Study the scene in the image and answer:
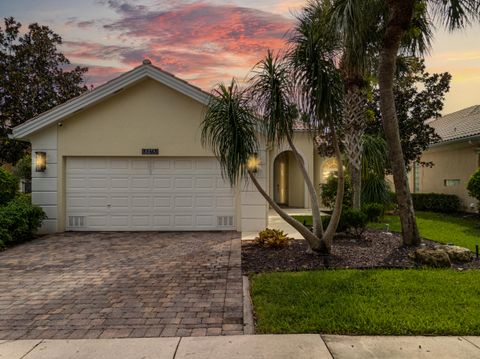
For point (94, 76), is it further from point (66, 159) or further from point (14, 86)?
point (66, 159)

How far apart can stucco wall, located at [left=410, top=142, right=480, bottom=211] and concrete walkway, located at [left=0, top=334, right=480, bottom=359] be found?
13.5 meters

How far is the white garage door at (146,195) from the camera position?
10969mm

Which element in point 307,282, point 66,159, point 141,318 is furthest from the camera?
point 66,159

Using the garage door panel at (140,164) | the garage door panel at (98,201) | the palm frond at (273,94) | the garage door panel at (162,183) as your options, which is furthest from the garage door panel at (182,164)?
the palm frond at (273,94)

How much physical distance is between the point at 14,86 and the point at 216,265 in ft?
62.9

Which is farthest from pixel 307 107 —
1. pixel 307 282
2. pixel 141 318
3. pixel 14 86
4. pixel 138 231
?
pixel 14 86

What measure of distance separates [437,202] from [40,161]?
1637cm

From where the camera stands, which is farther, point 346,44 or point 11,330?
point 346,44

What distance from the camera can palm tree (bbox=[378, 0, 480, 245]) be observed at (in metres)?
7.17

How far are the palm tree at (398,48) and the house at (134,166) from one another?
3.82m

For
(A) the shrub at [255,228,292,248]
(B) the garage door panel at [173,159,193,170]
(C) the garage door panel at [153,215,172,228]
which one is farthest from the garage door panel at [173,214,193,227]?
(A) the shrub at [255,228,292,248]

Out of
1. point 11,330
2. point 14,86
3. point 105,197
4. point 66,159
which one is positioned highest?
point 14,86

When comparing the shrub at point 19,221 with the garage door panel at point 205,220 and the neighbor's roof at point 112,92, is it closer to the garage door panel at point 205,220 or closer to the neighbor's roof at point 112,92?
the neighbor's roof at point 112,92

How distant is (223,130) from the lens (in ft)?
22.6
